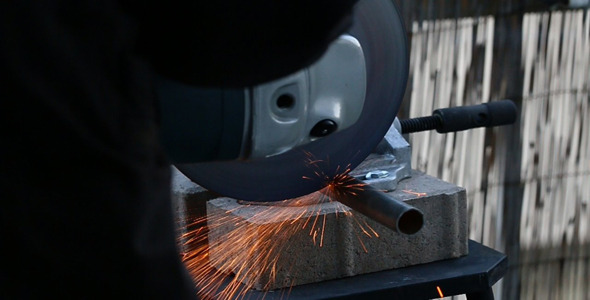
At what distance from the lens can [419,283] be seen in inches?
56.2

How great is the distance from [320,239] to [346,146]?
0.67 feet

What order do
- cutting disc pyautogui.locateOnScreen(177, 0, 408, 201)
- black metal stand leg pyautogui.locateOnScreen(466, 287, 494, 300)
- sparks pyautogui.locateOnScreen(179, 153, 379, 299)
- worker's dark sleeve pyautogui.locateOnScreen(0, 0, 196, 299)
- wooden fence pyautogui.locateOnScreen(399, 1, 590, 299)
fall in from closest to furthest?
worker's dark sleeve pyautogui.locateOnScreen(0, 0, 196, 299) < cutting disc pyautogui.locateOnScreen(177, 0, 408, 201) < sparks pyautogui.locateOnScreen(179, 153, 379, 299) < black metal stand leg pyautogui.locateOnScreen(466, 287, 494, 300) < wooden fence pyautogui.locateOnScreen(399, 1, 590, 299)

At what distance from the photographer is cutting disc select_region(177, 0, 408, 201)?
4.05 feet

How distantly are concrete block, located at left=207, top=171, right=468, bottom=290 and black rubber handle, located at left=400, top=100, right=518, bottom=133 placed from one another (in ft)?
0.34

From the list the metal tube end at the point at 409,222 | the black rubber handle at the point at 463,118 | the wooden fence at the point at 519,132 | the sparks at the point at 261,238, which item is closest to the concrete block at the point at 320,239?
the sparks at the point at 261,238

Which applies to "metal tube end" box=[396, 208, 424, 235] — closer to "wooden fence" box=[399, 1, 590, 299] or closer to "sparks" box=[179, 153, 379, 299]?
"sparks" box=[179, 153, 379, 299]

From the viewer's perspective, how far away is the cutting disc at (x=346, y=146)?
123 cm

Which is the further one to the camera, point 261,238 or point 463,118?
point 463,118

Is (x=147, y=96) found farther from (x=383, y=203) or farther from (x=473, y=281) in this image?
(x=473, y=281)

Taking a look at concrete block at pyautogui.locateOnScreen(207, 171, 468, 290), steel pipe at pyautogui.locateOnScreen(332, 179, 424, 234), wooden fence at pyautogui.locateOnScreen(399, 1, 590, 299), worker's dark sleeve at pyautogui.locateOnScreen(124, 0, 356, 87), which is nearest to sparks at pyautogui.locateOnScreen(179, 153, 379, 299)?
concrete block at pyautogui.locateOnScreen(207, 171, 468, 290)

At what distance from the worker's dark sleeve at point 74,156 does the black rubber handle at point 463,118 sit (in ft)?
3.35

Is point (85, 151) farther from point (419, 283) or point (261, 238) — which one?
point (419, 283)

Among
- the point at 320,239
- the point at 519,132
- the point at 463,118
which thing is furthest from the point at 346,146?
the point at 519,132

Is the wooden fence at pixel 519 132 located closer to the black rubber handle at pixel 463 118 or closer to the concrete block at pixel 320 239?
the black rubber handle at pixel 463 118
